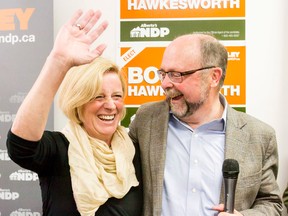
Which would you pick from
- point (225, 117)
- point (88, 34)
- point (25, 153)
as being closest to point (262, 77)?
point (225, 117)

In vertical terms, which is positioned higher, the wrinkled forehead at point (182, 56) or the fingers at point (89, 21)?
the fingers at point (89, 21)

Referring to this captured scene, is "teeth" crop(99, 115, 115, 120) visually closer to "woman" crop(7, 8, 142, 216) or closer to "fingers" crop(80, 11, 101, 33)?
"woman" crop(7, 8, 142, 216)

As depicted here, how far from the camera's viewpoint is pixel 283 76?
2.80 m

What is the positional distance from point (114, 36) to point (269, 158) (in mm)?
1497

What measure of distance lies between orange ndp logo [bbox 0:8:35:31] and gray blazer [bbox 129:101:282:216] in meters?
1.28

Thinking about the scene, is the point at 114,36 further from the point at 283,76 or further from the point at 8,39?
the point at 283,76

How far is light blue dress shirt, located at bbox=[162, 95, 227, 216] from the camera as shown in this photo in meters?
1.80

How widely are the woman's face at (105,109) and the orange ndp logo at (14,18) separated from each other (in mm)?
1226

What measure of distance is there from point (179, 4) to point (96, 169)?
1567 millimetres

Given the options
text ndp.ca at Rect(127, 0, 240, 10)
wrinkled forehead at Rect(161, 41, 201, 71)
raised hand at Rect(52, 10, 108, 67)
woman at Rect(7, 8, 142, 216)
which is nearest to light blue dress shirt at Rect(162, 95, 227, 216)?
woman at Rect(7, 8, 142, 216)

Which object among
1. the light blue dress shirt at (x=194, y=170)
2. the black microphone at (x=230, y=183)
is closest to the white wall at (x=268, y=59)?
the light blue dress shirt at (x=194, y=170)

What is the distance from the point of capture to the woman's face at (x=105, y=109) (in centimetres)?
173

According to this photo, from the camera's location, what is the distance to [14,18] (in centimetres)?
272

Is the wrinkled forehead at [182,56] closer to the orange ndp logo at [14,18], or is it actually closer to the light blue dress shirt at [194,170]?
the light blue dress shirt at [194,170]
